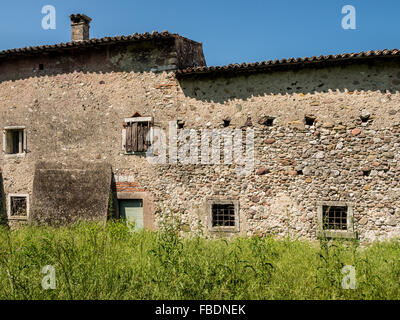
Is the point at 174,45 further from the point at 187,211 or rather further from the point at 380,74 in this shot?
the point at 380,74

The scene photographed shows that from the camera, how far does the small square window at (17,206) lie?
36.9 feet

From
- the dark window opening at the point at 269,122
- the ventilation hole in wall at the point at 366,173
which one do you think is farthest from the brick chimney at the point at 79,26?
the ventilation hole in wall at the point at 366,173

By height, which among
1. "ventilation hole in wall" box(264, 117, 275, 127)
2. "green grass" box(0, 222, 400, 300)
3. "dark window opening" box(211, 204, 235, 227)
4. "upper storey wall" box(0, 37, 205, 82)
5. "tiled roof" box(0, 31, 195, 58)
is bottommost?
"green grass" box(0, 222, 400, 300)

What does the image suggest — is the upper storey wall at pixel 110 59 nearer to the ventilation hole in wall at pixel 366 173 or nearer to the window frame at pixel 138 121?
the window frame at pixel 138 121

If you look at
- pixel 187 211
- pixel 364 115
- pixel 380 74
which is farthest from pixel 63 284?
pixel 380 74

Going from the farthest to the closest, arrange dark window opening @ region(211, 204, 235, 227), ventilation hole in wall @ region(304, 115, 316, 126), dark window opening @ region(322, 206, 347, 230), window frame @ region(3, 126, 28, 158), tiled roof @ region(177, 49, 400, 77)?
window frame @ region(3, 126, 28, 158) → dark window opening @ region(211, 204, 235, 227) → ventilation hole in wall @ region(304, 115, 316, 126) → dark window opening @ region(322, 206, 347, 230) → tiled roof @ region(177, 49, 400, 77)

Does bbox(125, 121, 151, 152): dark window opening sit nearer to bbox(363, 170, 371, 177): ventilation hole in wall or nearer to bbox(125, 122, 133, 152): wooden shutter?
bbox(125, 122, 133, 152): wooden shutter

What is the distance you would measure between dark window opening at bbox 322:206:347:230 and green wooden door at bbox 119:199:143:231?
195 inches

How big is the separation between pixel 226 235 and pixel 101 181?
394 cm

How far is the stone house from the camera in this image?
8516 millimetres

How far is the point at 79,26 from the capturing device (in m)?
11.9

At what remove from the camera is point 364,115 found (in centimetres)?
853

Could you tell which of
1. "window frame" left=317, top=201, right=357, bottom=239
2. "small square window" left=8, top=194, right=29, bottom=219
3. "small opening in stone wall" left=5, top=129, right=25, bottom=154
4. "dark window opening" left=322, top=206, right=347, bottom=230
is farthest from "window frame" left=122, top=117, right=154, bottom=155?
"dark window opening" left=322, top=206, right=347, bottom=230
